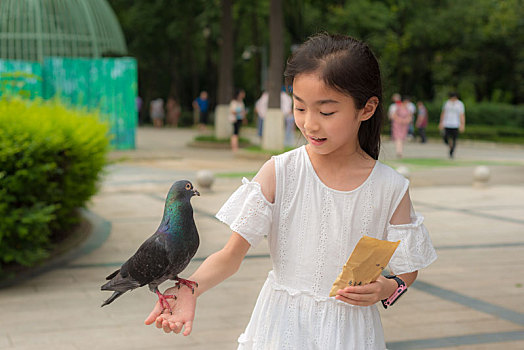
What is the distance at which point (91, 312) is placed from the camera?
5742 mm

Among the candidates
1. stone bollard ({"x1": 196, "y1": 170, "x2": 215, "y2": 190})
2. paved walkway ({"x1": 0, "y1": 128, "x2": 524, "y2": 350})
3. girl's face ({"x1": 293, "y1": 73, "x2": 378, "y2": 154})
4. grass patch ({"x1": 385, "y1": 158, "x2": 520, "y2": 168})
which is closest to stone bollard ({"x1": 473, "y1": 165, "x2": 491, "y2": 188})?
paved walkway ({"x1": 0, "y1": 128, "x2": 524, "y2": 350})

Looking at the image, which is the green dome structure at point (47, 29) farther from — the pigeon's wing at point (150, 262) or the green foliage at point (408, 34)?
the pigeon's wing at point (150, 262)

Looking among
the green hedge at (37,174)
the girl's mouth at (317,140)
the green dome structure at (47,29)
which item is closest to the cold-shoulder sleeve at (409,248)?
the girl's mouth at (317,140)

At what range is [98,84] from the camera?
21.6 meters

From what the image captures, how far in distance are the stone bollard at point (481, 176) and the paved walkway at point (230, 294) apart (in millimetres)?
1580

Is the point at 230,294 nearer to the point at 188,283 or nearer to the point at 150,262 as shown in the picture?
the point at 188,283

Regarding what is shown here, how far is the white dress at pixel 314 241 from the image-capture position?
93.5 inches

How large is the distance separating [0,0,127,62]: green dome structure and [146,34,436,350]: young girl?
21.1 metres

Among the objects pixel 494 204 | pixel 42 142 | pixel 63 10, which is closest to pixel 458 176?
pixel 494 204

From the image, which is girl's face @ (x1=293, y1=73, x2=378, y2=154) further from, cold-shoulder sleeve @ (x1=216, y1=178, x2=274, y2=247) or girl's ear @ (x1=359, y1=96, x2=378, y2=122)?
cold-shoulder sleeve @ (x1=216, y1=178, x2=274, y2=247)

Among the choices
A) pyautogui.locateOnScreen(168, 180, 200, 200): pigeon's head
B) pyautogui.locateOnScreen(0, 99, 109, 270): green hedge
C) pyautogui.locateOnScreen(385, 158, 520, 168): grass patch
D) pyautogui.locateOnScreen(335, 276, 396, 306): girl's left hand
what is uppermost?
pyautogui.locateOnScreen(168, 180, 200, 200): pigeon's head

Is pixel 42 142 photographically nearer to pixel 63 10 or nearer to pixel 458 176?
pixel 458 176

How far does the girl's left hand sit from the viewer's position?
208 centimetres

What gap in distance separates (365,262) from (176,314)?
53 cm
